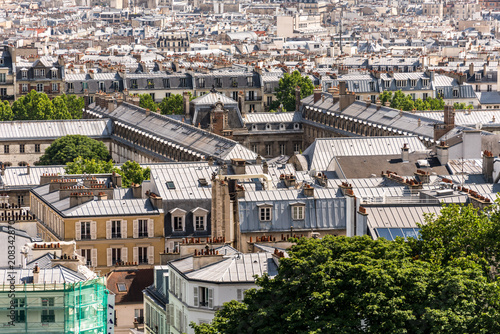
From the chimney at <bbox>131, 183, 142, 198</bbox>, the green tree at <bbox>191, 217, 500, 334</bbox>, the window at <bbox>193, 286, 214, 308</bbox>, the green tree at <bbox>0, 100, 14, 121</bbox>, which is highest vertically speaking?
the green tree at <bbox>191, 217, 500, 334</bbox>

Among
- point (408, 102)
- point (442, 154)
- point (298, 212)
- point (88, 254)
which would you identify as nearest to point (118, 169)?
point (442, 154)

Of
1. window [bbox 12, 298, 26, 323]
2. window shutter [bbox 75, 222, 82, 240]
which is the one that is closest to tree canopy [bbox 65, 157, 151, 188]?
window shutter [bbox 75, 222, 82, 240]

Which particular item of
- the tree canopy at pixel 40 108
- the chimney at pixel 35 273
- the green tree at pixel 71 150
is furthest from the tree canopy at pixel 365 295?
→ the tree canopy at pixel 40 108

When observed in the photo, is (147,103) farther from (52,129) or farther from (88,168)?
(88,168)

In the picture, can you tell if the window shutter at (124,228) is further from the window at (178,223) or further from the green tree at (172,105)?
the green tree at (172,105)

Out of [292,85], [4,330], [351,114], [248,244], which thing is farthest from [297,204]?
[292,85]

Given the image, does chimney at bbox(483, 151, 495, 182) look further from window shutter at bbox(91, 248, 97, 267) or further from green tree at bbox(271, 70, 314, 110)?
green tree at bbox(271, 70, 314, 110)

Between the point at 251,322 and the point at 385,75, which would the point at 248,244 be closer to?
the point at 251,322
